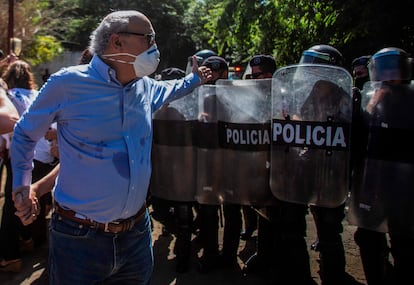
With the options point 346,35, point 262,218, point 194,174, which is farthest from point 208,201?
point 346,35

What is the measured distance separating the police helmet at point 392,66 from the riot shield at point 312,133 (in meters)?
0.25

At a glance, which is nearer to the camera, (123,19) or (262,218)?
(123,19)

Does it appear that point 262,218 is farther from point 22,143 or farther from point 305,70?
point 22,143

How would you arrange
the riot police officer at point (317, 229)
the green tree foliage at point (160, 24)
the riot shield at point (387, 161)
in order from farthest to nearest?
the green tree foliage at point (160, 24) < the riot police officer at point (317, 229) < the riot shield at point (387, 161)

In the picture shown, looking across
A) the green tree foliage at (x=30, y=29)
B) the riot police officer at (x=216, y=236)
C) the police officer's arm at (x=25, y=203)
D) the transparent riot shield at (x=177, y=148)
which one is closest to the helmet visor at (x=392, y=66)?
the transparent riot shield at (x=177, y=148)

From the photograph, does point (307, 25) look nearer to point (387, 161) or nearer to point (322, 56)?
point (322, 56)

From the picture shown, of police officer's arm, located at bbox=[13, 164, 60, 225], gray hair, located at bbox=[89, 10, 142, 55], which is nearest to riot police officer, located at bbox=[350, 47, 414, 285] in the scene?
gray hair, located at bbox=[89, 10, 142, 55]

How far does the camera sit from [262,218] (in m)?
3.76

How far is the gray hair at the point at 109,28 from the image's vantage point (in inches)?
82.1

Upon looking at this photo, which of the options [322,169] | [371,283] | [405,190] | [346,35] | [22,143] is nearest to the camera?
[22,143]

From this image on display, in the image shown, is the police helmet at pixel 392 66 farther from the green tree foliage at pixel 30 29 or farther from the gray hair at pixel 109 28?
the green tree foliage at pixel 30 29

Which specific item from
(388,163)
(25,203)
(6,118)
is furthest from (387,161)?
(6,118)

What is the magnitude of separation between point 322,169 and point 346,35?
4516 mm

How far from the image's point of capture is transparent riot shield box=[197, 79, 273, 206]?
3346 millimetres
